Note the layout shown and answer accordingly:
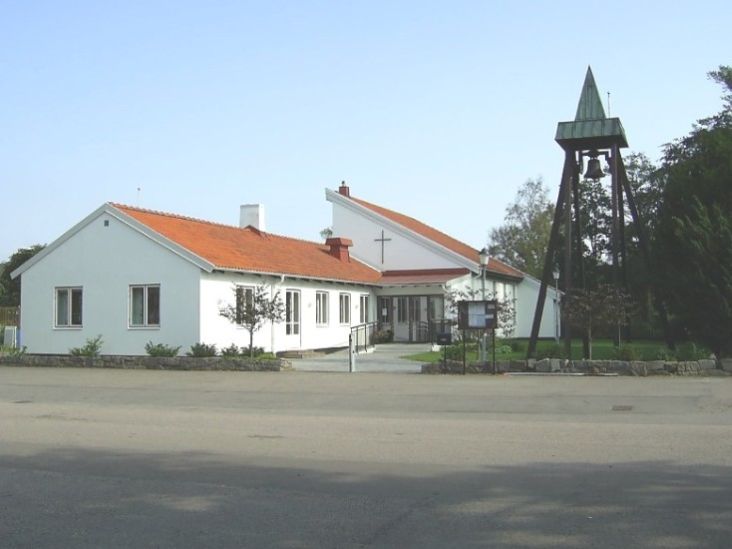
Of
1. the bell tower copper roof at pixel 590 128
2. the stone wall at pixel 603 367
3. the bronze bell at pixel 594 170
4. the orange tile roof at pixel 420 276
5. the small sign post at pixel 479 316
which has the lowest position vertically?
the stone wall at pixel 603 367

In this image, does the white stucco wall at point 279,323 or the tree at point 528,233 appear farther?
the tree at point 528,233

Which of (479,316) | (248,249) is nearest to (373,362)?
(479,316)

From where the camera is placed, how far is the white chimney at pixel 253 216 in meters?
36.3

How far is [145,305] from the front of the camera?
27.7m

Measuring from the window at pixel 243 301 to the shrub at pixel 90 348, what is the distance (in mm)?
4792

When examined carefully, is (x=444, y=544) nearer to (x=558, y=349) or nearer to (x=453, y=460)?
(x=453, y=460)

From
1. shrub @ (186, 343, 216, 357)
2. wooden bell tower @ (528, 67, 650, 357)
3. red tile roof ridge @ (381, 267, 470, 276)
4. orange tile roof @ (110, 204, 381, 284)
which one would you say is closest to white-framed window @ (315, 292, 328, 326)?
orange tile roof @ (110, 204, 381, 284)

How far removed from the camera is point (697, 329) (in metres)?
23.0

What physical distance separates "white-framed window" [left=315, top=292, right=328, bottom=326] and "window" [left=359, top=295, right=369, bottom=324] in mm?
3271

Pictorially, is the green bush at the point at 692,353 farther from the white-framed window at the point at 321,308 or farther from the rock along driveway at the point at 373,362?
the white-framed window at the point at 321,308

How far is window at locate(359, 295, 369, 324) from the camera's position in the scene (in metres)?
36.6

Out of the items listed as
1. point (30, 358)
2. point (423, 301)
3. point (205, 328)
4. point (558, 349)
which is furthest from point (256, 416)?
point (423, 301)

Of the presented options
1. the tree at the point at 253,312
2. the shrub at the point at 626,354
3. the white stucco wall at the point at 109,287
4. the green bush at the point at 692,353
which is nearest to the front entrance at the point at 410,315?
the tree at the point at 253,312

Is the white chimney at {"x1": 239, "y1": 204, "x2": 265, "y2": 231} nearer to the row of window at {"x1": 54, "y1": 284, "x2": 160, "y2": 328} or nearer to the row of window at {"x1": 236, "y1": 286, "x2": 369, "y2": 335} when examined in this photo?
the row of window at {"x1": 236, "y1": 286, "x2": 369, "y2": 335}
